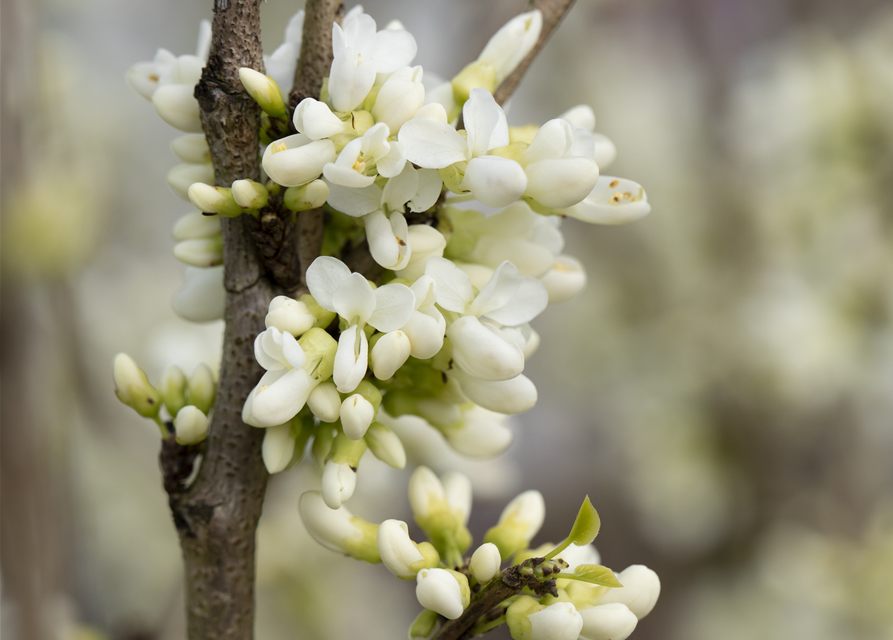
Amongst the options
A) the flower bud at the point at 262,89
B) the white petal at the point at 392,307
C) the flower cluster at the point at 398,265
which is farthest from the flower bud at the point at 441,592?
the flower bud at the point at 262,89

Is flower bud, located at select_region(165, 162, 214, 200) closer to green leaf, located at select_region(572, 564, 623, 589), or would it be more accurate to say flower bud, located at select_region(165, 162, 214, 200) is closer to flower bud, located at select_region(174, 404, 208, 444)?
flower bud, located at select_region(174, 404, 208, 444)

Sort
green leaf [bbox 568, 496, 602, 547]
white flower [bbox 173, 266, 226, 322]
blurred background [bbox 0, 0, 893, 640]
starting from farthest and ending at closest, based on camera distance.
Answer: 1. blurred background [bbox 0, 0, 893, 640]
2. white flower [bbox 173, 266, 226, 322]
3. green leaf [bbox 568, 496, 602, 547]

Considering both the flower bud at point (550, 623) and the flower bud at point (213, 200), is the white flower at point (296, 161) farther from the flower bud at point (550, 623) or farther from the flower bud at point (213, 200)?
the flower bud at point (550, 623)

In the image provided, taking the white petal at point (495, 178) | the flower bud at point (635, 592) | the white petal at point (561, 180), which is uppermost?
the white petal at point (561, 180)

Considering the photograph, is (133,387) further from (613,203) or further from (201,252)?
(613,203)

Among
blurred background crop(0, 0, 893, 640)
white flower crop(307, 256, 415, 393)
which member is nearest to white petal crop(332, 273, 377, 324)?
white flower crop(307, 256, 415, 393)

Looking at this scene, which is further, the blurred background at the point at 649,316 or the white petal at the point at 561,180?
the blurred background at the point at 649,316

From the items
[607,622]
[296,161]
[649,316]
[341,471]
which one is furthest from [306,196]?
[649,316]

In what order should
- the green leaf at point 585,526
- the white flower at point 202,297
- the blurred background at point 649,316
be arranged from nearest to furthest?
the green leaf at point 585,526
the white flower at point 202,297
the blurred background at point 649,316
